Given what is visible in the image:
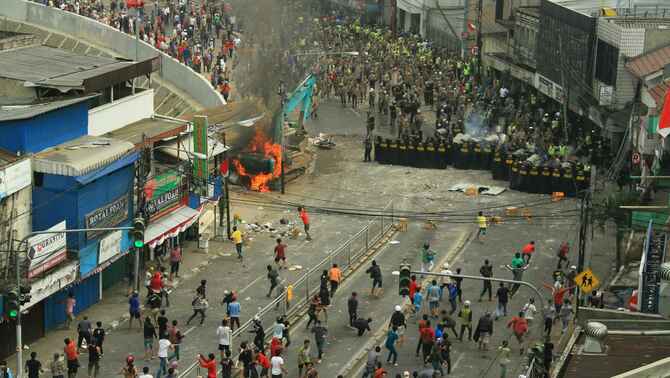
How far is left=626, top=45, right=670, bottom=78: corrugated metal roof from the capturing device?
2133 inches

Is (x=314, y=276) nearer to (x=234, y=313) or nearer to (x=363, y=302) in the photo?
(x=363, y=302)

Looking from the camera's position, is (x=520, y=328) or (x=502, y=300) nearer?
(x=520, y=328)

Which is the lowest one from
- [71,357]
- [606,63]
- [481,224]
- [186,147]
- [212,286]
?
[212,286]

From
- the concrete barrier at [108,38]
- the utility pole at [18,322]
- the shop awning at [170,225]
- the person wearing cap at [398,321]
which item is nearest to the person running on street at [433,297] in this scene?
the person wearing cap at [398,321]

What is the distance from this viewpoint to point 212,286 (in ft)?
144

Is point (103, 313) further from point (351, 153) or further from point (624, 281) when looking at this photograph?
point (351, 153)

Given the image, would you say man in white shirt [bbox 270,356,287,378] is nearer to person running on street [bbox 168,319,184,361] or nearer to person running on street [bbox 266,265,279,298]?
person running on street [bbox 168,319,184,361]

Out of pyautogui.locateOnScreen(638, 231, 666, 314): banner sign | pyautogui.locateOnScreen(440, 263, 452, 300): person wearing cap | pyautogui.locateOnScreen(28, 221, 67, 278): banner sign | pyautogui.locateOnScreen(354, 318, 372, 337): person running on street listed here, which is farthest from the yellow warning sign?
pyautogui.locateOnScreen(28, 221, 67, 278): banner sign

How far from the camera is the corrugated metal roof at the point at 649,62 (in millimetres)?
54188

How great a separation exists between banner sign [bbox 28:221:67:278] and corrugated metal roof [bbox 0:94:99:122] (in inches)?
112

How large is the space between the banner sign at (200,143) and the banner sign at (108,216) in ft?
15.6

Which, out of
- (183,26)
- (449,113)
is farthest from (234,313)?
(183,26)

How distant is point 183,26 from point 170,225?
3727 centimetres

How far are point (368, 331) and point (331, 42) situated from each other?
1561 inches
